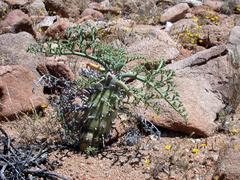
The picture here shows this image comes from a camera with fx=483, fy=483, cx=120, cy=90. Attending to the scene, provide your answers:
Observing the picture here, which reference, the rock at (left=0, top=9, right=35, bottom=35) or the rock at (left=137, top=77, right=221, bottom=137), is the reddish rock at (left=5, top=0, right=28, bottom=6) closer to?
the rock at (left=0, top=9, right=35, bottom=35)

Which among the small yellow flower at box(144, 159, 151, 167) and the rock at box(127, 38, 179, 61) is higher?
the rock at box(127, 38, 179, 61)

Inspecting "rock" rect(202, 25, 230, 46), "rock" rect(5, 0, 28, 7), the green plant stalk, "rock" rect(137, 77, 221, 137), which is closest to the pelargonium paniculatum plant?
the green plant stalk

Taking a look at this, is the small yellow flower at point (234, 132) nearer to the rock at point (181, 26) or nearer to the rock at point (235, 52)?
the rock at point (235, 52)

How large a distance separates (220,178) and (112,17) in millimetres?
4735

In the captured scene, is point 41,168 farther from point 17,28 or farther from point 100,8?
point 100,8

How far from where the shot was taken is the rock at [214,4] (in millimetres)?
8383

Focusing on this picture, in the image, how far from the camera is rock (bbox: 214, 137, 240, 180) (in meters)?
3.31

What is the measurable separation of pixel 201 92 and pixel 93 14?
11.7ft

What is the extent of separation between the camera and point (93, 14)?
763cm

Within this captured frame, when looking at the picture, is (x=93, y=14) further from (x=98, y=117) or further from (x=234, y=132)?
(x=98, y=117)

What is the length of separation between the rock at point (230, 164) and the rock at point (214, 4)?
17.0 feet

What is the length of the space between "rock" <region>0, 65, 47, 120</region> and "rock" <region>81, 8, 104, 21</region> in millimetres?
3258

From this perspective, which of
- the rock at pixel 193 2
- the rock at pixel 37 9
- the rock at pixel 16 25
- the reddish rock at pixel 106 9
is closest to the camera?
the rock at pixel 16 25

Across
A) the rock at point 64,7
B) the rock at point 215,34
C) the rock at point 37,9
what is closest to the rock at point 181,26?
the rock at point 215,34
